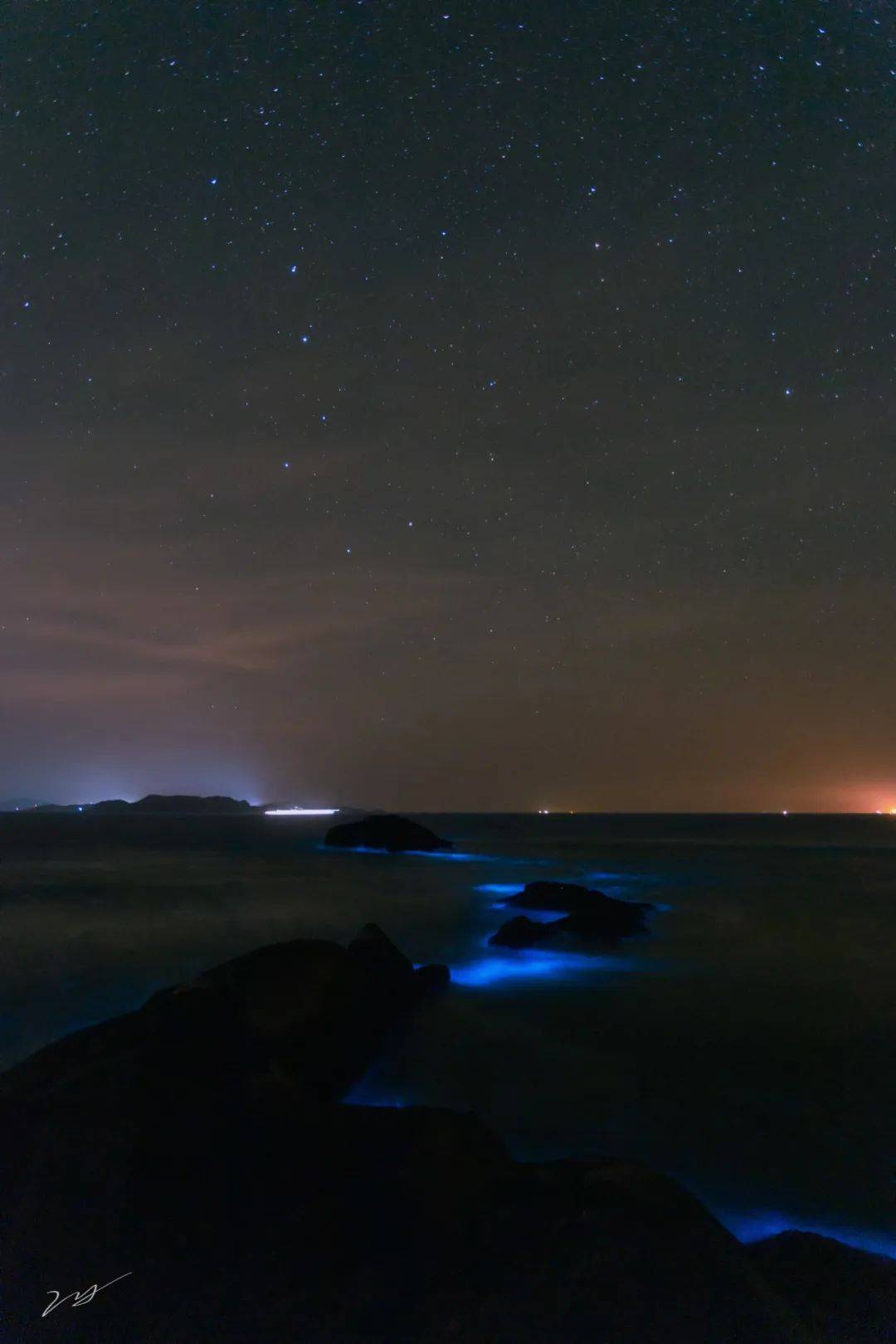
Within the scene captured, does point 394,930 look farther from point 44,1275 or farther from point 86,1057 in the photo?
point 44,1275

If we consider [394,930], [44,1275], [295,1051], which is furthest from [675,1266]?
[394,930]

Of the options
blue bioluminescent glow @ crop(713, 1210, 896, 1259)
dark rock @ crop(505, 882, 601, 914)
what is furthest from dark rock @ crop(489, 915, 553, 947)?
blue bioluminescent glow @ crop(713, 1210, 896, 1259)

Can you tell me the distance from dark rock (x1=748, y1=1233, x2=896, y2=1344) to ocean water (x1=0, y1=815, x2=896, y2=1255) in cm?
254

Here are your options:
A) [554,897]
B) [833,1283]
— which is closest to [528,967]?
[554,897]

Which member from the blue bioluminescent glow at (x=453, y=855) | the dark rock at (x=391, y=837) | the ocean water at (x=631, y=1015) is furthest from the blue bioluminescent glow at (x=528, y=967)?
the dark rock at (x=391, y=837)

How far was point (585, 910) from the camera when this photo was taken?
27.6 m

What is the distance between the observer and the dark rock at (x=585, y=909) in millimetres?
26156

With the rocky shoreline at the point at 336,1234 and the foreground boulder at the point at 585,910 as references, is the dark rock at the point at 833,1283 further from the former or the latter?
the foreground boulder at the point at 585,910

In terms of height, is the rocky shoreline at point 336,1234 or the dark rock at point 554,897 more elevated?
the rocky shoreline at point 336,1234

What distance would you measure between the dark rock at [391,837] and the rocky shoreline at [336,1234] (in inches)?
2926

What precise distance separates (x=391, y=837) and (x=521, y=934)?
58448 millimetres

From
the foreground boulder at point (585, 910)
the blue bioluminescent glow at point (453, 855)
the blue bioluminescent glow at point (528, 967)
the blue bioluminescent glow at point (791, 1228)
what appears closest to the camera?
the blue bioluminescent glow at point (791, 1228)

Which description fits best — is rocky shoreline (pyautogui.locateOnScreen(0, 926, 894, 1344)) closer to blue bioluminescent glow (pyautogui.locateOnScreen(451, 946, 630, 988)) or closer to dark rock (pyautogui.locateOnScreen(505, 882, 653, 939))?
blue bioluminescent glow (pyautogui.locateOnScreen(451, 946, 630, 988))

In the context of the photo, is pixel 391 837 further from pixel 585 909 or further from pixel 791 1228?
pixel 791 1228
